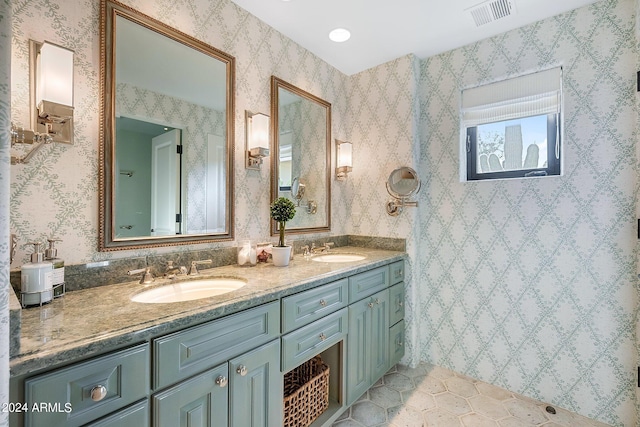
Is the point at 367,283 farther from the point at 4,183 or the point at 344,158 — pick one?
the point at 4,183

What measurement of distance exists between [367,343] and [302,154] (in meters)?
1.42

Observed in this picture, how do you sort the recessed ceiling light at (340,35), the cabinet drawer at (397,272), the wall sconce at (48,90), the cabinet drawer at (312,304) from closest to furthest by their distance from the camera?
1. the wall sconce at (48,90)
2. the cabinet drawer at (312,304)
3. the recessed ceiling light at (340,35)
4. the cabinet drawer at (397,272)

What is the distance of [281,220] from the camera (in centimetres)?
182

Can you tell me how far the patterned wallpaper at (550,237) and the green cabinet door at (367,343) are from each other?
0.57 meters

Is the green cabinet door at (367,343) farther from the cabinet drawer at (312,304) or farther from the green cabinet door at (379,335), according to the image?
the cabinet drawer at (312,304)

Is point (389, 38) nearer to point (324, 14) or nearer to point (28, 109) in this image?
point (324, 14)

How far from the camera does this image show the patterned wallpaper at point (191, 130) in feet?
4.85

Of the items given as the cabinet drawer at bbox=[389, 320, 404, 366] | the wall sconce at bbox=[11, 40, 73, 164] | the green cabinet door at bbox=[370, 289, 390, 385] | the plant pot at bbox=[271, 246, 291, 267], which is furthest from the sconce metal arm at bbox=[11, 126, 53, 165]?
the cabinet drawer at bbox=[389, 320, 404, 366]

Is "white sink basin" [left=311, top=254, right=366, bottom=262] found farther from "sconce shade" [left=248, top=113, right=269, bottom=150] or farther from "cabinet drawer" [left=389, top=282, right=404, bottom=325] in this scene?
"sconce shade" [left=248, top=113, right=269, bottom=150]

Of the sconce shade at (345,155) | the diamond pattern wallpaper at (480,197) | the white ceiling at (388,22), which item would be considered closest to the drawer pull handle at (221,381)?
the diamond pattern wallpaper at (480,197)

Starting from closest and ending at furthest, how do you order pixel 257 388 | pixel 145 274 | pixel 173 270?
pixel 257 388 < pixel 145 274 < pixel 173 270

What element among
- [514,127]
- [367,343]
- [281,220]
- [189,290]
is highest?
[514,127]

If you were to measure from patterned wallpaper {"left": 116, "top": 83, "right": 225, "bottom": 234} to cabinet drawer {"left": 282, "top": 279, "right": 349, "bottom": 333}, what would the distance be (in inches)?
26.9

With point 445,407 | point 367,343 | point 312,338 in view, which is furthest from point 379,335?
point 312,338
